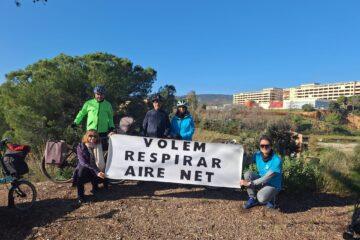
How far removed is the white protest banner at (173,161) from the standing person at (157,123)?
15.6 inches

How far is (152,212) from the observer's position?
619cm

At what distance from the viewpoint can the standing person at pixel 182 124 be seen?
7488mm

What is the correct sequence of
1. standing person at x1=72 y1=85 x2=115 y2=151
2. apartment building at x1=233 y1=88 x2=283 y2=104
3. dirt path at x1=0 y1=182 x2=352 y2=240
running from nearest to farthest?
dirt path at x1=0 y1=182 x2=352 y2=240
standing person at x1=72 y1=85 x2=115 y2=151
apartment building at x1=233 y1=88 x2=283 y2=104

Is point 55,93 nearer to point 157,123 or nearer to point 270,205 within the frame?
point 157,123

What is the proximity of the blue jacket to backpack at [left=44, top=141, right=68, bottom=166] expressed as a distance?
2181 millimetres

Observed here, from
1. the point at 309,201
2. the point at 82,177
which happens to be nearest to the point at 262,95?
the point at 309,201

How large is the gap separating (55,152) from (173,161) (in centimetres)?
240

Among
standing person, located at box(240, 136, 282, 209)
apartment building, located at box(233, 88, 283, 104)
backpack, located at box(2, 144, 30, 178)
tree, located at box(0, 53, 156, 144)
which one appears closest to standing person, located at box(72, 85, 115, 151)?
backpack, located at box(2, 144, 30, 178)

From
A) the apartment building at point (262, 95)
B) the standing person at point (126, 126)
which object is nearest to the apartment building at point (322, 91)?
the apartment building at point (262, 95)

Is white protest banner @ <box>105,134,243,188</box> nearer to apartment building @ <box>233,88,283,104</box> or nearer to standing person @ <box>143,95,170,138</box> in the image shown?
standing person @ <box>143,95,170,138</box>

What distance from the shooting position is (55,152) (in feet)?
25.1

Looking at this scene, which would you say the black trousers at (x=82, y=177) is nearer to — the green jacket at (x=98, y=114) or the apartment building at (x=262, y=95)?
the green jacket at (x=98, y=114)

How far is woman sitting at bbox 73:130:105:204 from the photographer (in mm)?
6609

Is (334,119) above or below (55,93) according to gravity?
above
